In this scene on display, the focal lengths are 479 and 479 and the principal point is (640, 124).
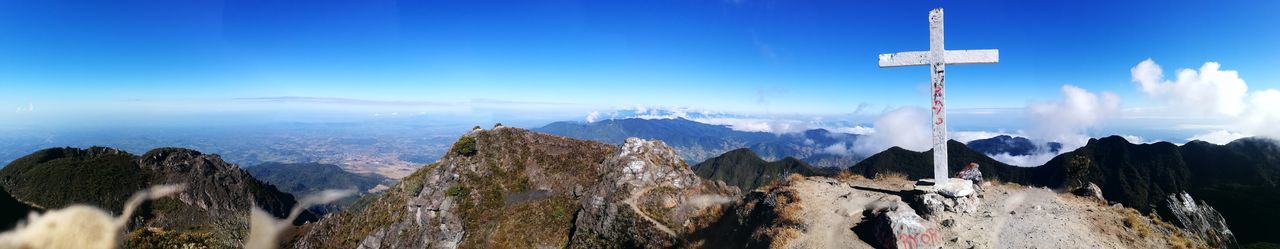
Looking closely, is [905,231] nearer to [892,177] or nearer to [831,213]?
[831,213]

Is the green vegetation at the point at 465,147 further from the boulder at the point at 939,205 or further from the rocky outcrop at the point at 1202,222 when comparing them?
the rocky outcrop at the point at 1202,222

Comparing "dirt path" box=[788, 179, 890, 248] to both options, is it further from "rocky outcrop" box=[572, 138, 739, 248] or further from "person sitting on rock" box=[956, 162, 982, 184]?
"rocky outcrop" box=[572, 138, 739, 248]

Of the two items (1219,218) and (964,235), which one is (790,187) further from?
(1219,218)

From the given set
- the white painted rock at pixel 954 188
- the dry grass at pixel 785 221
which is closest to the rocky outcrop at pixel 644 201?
the dry grass at pixel 785 221

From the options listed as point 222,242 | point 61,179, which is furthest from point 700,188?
point 61,179

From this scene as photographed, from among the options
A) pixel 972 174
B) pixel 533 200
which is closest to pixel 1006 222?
pixel 972 174

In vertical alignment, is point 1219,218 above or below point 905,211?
below

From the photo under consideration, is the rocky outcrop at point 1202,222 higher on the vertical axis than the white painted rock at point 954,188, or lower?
lower
